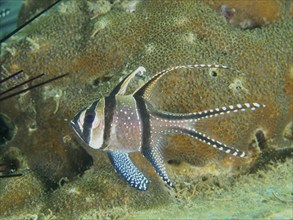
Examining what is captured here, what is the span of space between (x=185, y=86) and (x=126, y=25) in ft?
3.25

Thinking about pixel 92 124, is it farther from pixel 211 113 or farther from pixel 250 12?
pixel 250 12

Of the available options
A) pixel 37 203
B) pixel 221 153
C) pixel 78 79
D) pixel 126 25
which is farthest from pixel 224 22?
pixel 37 203

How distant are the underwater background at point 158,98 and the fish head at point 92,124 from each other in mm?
666

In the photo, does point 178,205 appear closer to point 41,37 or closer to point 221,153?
point 221,153

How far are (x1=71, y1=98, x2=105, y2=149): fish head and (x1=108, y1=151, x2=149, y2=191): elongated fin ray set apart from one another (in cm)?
24

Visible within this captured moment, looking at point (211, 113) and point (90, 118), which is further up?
point (90, 118)

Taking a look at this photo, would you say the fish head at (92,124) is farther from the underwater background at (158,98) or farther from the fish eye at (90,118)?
the underwater background at (158,98)

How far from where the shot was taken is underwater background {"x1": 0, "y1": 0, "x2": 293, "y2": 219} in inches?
123

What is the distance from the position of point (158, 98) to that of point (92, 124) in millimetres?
740

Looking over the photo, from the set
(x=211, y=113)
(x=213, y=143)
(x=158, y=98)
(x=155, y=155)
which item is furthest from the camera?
(x=158, y=98)

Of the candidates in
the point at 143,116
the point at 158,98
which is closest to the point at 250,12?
the point at 158,98

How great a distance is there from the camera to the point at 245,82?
3.37m

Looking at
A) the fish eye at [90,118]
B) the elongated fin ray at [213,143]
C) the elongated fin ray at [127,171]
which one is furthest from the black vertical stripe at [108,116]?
the elongated fin ray at [213,143]

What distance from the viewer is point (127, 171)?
258 centimetres
